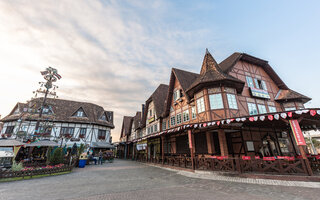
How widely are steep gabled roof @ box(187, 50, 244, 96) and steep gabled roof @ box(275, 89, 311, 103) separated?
7.33 metres

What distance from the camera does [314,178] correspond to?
6871 mm

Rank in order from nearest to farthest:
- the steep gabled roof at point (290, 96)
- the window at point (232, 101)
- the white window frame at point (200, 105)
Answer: the window at point (232, 101) → the white window frame at point (200, 105) → the steep gabled roof at point (290, 96)

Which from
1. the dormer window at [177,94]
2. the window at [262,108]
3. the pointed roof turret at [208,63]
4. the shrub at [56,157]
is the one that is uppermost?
the pointed roof turret at [208,63]

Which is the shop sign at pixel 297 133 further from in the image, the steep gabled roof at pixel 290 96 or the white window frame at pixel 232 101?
the steep gabled roof at pixel 290 96

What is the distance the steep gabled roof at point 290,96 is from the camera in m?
16.2

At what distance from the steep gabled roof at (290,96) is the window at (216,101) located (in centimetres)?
1008

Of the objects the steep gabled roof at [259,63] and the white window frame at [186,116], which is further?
the steep gabled roof at [259,63]

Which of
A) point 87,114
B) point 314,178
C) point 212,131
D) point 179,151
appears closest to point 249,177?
point 314,178

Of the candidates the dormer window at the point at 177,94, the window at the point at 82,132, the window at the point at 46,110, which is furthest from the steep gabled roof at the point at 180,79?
the window at the point at 46,110

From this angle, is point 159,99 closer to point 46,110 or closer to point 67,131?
point 67,131

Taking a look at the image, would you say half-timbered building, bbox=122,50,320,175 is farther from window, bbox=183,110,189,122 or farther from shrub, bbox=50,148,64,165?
shrub, bbox=50,148,64,165

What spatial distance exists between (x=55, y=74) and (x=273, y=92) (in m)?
27.2

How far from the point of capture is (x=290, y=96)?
16.3 metres

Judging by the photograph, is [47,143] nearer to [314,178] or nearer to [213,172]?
[213,172]
